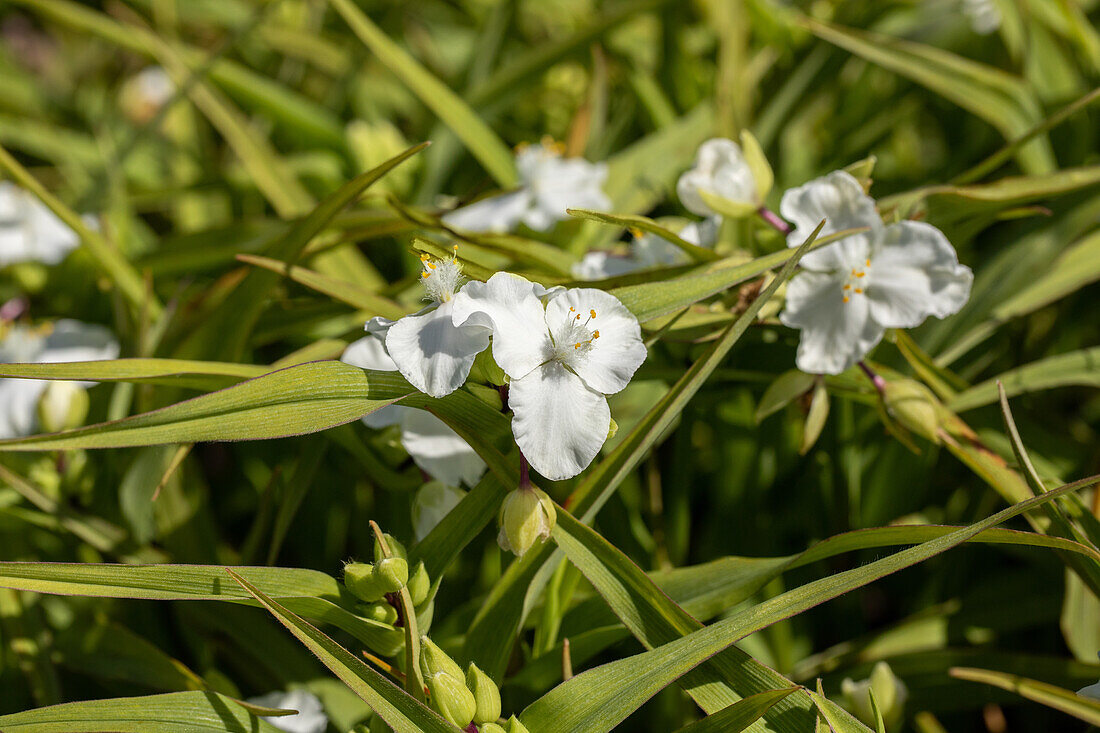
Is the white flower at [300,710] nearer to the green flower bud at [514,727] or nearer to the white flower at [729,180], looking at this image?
the green flower bud at [514,727]

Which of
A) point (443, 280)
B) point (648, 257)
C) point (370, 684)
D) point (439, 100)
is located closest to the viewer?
point (370, 684)

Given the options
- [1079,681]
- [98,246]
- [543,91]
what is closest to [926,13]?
[543,91]

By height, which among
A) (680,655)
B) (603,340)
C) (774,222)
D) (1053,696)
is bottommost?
(1053,696)

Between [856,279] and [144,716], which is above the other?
[856,279]

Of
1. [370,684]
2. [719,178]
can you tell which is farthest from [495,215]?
[370,684]

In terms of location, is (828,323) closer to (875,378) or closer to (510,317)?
(875,378)

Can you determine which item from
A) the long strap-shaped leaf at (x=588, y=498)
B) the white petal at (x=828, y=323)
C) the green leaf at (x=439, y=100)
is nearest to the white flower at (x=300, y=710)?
the long strap-shaped leaf at (x=588, y=498)

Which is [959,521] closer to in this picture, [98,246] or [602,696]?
[602,696]
